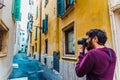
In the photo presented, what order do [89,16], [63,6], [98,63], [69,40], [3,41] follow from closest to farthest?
[98,63] < [89,16] < [3,41] < [69,40] < [63,6]

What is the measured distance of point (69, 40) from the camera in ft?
22.8

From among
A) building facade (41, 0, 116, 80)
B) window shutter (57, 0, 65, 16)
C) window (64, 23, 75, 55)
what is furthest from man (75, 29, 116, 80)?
window shutter (57, 0, 65, 16)

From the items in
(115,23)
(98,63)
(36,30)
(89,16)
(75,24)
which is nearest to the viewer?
(98,63)

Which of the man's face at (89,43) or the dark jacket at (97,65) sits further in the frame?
the man's face at (89,43)

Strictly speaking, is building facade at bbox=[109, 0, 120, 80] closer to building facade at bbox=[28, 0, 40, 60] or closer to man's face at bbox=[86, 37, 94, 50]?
man's face at bbox=[86, 37, 94, 50]

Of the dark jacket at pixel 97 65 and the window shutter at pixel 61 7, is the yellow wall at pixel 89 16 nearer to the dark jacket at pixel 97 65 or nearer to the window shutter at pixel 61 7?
the window shutter at pixel 61 7

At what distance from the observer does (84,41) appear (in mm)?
1993

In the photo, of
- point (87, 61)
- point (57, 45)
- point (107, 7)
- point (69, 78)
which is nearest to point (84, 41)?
point (87, 61)

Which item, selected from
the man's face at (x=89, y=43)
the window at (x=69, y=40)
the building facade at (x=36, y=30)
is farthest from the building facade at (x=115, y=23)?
the building facade at (x=36, y=30)

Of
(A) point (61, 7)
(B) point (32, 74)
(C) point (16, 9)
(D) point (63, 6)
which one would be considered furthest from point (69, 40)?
(C) point (16, 9)

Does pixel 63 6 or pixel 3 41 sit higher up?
pixel 63 6

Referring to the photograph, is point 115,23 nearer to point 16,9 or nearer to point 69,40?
point 69,40

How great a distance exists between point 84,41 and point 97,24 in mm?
2170

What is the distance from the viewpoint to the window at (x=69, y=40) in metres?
6.50
